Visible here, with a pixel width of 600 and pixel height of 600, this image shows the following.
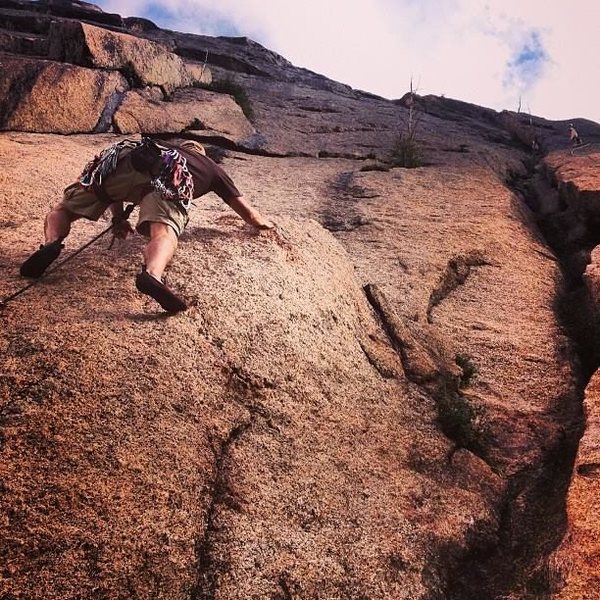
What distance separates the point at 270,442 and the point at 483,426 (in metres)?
2.14

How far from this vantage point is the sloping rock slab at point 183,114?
10883 millimetres

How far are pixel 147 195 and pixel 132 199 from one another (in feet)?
1.40

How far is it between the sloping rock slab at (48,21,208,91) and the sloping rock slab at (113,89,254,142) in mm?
561

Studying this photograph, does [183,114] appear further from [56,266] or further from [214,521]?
[214,521]

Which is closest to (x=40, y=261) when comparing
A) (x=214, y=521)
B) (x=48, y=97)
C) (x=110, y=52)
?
(x=214, y=521)

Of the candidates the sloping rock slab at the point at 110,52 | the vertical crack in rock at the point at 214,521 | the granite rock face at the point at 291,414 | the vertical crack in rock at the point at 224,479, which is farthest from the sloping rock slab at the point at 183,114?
the vertical crack in rock at the point at 214,521

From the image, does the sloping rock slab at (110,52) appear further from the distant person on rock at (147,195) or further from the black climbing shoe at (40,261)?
the black climbing shoe at (40,261)

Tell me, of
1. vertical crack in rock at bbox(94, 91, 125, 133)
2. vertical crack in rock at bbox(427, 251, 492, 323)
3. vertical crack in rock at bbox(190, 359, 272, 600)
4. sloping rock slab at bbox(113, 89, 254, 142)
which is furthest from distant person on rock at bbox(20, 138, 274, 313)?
sloping rock slab at bbox(113, 89, 254, 142)

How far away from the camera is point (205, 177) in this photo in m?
4.52

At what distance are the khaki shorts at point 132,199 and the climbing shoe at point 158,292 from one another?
627mm

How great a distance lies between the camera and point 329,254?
19.2 ft

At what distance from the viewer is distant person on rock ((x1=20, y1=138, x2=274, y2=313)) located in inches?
154

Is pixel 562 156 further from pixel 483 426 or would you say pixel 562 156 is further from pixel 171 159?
pixel 171 159

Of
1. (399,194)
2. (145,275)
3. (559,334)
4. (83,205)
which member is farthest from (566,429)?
(399,194)
